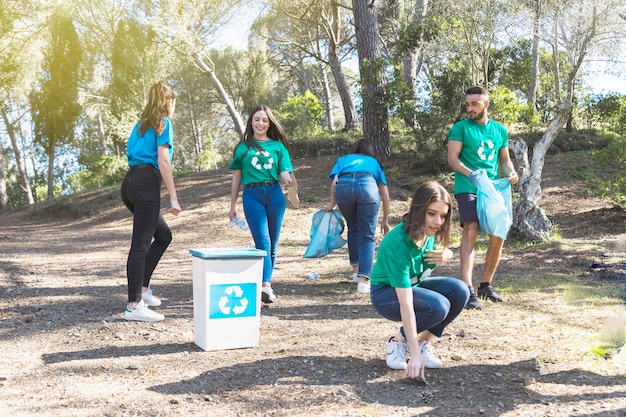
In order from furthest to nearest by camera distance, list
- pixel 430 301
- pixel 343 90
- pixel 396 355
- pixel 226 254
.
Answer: pixel 343 90 → pixel 226 254 → pixel 396 355 → pixel 430 301

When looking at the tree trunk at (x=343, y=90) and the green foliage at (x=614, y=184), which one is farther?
the tree trunk at (x=343, y=90)

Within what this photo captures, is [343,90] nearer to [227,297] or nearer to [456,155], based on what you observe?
[456,155]

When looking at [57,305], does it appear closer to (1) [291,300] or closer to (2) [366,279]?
(1) [291,300]

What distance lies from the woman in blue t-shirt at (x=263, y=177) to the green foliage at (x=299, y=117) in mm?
16685

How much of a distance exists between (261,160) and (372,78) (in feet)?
26.9

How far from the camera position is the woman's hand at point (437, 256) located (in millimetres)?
3588

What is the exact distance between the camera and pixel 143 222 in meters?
4.86

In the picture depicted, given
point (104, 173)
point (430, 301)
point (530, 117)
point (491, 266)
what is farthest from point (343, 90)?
point (430, 301)

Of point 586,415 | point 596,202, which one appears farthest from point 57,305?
point 596,202

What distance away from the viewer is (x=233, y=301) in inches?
166

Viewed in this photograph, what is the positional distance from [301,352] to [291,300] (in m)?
1.83

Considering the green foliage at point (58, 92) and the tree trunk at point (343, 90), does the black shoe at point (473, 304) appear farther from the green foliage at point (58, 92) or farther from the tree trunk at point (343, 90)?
the green foliage at point (58, 92)

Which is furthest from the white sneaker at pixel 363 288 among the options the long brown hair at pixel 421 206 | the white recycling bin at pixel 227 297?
the long brown hair at pixel 421 206

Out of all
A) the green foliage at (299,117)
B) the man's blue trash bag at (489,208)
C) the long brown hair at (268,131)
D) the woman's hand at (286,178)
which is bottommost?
the man's blue trash bag at (489,208)
